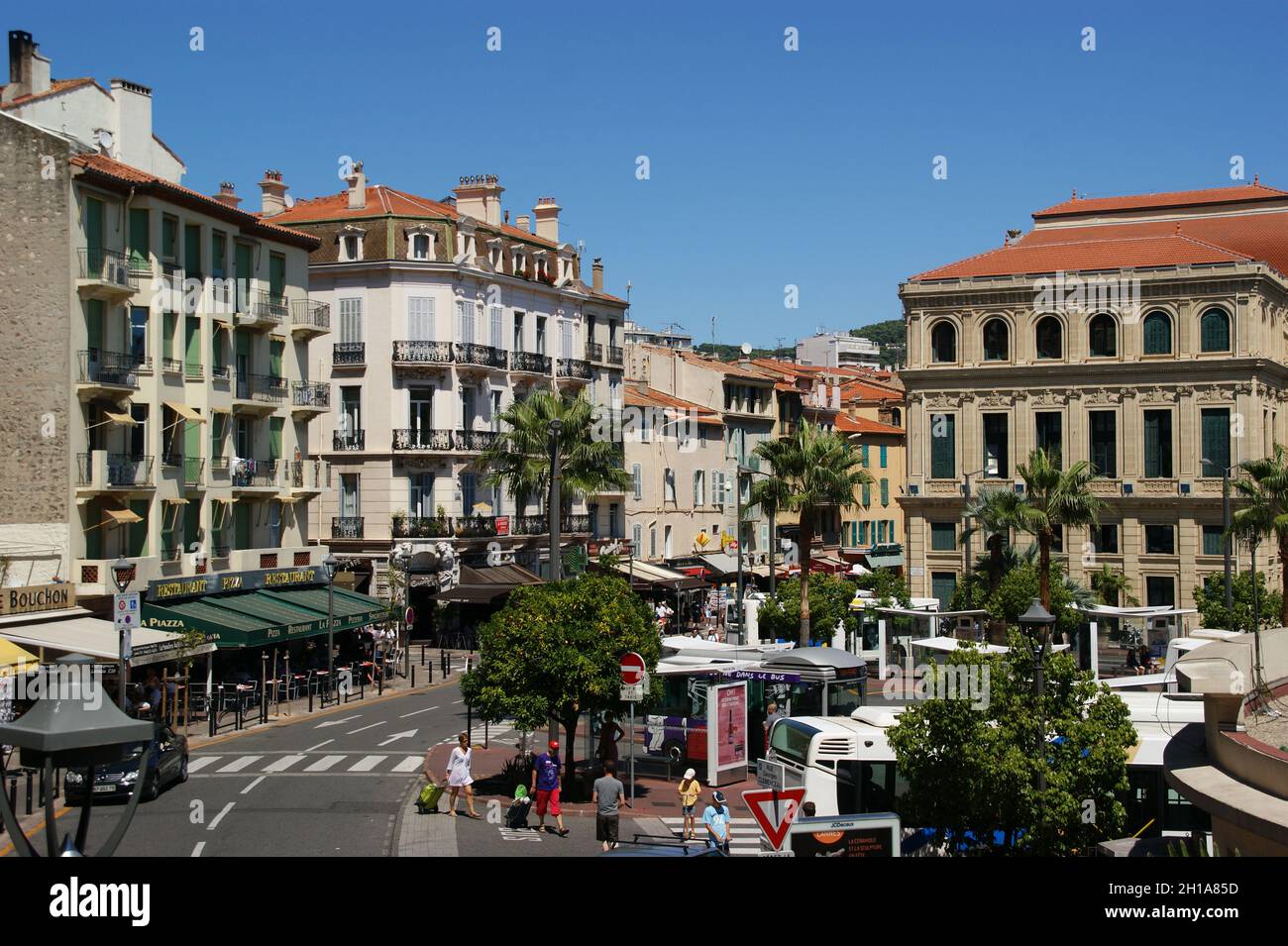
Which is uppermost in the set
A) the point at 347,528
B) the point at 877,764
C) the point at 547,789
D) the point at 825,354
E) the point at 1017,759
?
the point at 825,354

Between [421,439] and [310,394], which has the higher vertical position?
[310,394]

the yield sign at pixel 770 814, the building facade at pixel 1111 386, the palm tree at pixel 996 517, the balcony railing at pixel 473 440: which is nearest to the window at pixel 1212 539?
the building facade at pixel 1111 386

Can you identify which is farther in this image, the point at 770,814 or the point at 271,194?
the point at 271,194

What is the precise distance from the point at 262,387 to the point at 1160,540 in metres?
43.2

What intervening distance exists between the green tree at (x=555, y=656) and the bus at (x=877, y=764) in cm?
361

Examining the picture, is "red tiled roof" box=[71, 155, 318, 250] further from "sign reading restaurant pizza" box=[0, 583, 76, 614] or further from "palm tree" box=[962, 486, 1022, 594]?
"palm tree" box=[962, 486, 1022, 594]

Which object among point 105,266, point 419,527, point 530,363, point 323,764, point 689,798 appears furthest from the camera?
point 530,363

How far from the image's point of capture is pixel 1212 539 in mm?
66812

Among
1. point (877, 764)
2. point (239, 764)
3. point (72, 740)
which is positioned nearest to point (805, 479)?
point (877, 764)

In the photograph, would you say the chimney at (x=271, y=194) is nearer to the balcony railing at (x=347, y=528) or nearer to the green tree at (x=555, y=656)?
the balcony railing at (x=347, y=528)

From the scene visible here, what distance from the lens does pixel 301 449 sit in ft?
172

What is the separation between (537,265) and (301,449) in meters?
19.5

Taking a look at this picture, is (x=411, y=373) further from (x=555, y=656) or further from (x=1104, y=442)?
(x=555, y=656)
